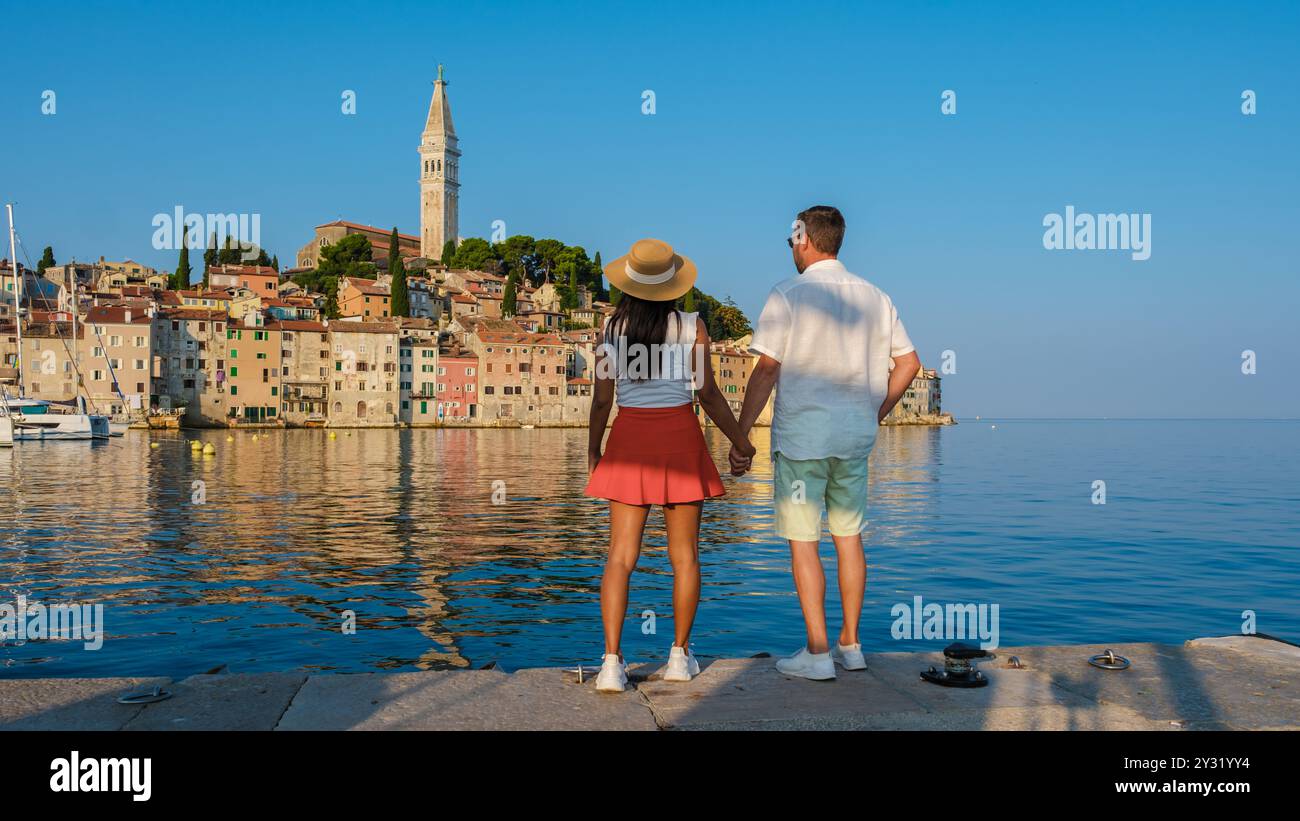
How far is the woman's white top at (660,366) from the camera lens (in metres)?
5.43

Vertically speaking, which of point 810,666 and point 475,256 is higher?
point 475,256

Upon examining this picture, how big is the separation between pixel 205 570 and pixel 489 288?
12530 cm

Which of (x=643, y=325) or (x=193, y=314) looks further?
(x=193, y=314)

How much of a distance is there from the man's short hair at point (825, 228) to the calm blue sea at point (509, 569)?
581 cm

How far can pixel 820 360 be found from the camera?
5.54m

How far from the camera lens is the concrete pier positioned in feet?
14.5

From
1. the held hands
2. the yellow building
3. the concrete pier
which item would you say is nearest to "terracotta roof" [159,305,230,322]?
the yellow building

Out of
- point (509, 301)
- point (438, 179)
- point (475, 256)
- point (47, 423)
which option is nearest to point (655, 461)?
point (47, 423)

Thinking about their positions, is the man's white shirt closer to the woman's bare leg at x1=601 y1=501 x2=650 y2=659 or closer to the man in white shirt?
the man in white shirt

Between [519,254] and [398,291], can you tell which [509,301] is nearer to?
[398,291]

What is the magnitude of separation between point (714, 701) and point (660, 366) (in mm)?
1708
